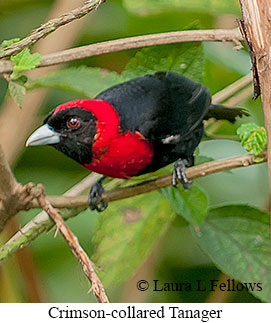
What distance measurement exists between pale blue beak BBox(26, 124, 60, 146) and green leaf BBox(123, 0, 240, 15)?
0.33m

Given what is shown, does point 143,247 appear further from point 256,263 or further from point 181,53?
point 181,53

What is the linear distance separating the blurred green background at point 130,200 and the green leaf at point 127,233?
19mm

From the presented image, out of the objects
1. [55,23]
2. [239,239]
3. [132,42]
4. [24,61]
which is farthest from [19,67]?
[239,239]

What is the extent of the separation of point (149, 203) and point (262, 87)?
694mm

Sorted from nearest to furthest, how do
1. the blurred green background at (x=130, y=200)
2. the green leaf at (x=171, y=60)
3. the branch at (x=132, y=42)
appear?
the branch at (x=132, y=42) → the green leaf at (x=171, y=60) → the blurred green background at (x=130, y=200)

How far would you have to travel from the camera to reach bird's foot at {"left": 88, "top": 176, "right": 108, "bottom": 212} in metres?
1.54

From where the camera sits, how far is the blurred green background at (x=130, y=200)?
1.70 metres

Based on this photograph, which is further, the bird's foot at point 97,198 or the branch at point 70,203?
the bird's foot at point 97,198

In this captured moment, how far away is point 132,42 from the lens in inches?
55.8

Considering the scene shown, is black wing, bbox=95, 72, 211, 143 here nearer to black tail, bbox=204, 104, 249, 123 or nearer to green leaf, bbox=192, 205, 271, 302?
black tail, bbox=204, 104, 249, 123

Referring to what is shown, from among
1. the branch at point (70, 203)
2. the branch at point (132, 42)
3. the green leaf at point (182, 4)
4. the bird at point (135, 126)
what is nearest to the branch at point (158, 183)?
the branch at point (70, 203)
